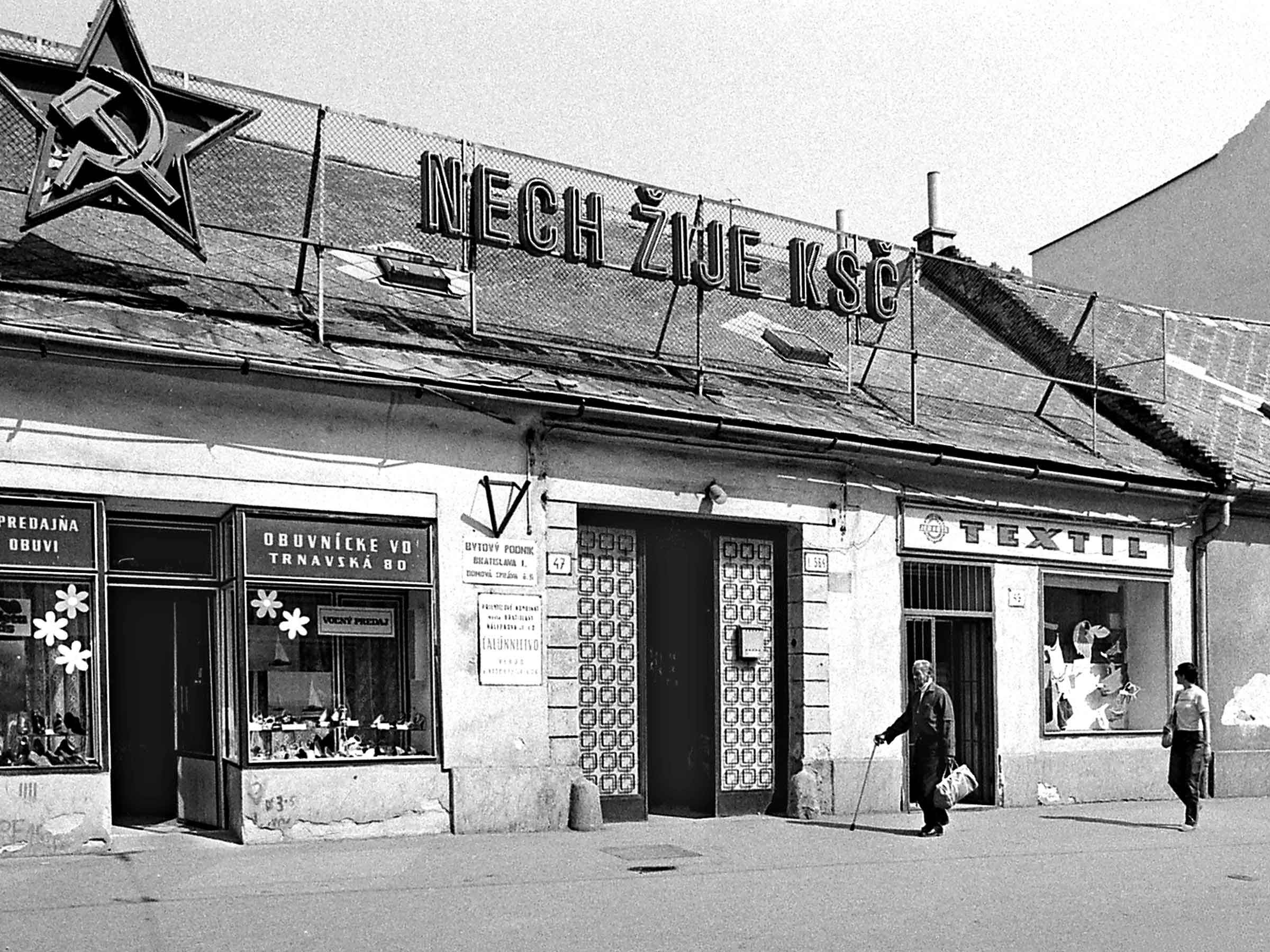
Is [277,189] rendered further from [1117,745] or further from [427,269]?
[1117,745]

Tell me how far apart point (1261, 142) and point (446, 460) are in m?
18.4

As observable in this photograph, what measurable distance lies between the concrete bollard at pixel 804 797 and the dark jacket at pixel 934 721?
1423mm

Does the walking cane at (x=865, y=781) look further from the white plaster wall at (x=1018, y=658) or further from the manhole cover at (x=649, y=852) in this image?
the manhole cover at (x=649, y=852)

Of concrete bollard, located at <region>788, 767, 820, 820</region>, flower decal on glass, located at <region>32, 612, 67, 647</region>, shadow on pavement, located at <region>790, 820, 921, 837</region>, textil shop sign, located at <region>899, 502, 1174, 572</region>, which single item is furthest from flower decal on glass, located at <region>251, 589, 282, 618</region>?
textil shop sign, located at <region>899, 502, 1174, 572</region>

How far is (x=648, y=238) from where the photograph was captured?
49.6ft

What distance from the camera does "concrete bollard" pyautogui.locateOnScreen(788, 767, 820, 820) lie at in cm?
1476

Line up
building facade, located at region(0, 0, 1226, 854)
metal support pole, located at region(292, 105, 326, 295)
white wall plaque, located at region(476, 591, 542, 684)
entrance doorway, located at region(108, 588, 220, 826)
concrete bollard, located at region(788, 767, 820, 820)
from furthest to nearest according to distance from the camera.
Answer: concrete bollard, located at region(788, 767, 820, 820), metal support pole, located at region(292, 105, 326, 295), white wall plaque, located at region(476, 591, 542, 684), entrance doorway, located at region(108, 588, 220, 826), building facade, located at region(0, 0, 1226, 854)

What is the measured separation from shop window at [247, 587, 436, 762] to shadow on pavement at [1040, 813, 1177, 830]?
6527mm

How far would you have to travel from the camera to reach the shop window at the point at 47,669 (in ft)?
37.2

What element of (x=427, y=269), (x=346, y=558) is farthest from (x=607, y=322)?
(x=346, y=558)

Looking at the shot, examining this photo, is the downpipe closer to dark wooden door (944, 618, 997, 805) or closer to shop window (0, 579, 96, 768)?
dark wooden door (944, 618, 997, 805)

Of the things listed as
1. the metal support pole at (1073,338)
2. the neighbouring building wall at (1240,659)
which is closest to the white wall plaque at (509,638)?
the metal support pole at (1073,338)

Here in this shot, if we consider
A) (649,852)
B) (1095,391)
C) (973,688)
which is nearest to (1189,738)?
(973,688)

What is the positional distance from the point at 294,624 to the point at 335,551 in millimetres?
673
